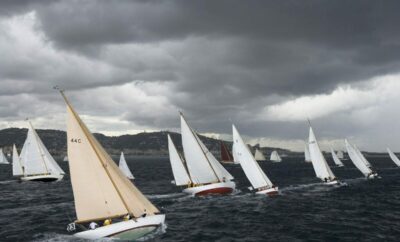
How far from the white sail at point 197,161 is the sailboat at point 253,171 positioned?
15.8 feet

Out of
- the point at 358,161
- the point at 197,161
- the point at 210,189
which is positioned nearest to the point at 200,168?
the point at 197,161

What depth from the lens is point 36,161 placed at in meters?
94.4

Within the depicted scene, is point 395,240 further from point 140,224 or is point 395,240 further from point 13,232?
point 13,232

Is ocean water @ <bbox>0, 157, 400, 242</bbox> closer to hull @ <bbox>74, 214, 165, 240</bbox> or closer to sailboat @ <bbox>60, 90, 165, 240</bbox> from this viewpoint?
hull @ <bbox>74, 214, 165, 240</bbox>

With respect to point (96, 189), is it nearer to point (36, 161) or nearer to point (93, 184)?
point (93, 184)

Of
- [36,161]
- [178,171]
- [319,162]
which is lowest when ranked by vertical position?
[319,162]

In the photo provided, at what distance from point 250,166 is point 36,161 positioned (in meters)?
53.9

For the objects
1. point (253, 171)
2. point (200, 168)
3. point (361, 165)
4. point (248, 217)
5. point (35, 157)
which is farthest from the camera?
point (361, 165)

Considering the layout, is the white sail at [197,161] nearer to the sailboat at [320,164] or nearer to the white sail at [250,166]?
the white sail at [250,166]

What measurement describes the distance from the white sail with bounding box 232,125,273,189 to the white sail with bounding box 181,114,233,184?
471 centimetres

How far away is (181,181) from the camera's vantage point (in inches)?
2790

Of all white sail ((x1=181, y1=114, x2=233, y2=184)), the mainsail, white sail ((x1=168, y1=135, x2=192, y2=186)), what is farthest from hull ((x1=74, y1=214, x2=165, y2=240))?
white sail ((x1=168, y1=135, x2=192, y2=186))

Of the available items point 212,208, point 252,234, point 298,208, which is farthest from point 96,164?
point 298,208

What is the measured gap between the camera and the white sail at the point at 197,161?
211 ft
